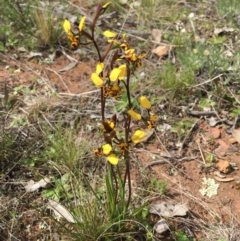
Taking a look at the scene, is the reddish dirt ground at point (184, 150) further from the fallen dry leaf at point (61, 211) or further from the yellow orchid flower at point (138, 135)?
the yellow orchid flower at point (138, 135)

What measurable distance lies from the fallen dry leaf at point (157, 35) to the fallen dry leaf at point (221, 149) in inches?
39.5

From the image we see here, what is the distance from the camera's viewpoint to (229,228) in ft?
6.52

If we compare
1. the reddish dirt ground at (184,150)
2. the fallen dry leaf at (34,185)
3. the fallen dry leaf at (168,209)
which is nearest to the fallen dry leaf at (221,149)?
the reddish dirt ground at (184,150)

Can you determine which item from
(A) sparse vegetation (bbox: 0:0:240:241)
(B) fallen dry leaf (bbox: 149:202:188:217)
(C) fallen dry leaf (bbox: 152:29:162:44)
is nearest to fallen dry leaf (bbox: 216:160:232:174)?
(A) sparse vegetation (bbox: 0:0:240:241)

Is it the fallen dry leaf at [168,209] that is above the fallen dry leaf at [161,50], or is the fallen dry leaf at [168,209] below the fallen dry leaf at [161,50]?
below

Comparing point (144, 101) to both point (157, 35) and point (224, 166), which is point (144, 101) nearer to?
point (224, 166)

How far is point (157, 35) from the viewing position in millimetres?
3193

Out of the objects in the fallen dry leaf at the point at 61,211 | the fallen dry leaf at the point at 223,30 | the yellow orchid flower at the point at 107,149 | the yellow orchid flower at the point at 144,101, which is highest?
the yellow orchid flower at the point at 144,101

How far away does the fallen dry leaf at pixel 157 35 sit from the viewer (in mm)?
3156

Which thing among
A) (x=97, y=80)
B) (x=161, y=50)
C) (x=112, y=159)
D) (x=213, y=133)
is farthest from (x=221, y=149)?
(x=97, y=80)

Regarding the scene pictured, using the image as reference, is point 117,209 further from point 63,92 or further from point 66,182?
point 63,92

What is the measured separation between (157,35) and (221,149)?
44.3 inches

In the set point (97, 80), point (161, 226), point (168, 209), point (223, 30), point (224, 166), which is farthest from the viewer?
point (223, 30)

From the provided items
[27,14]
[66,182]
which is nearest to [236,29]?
[27,14]
